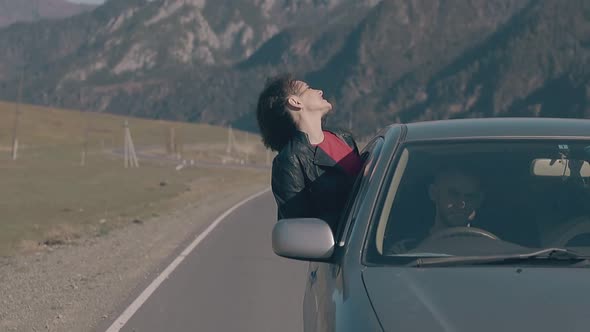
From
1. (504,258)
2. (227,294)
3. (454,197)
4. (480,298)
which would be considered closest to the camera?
(480,298)

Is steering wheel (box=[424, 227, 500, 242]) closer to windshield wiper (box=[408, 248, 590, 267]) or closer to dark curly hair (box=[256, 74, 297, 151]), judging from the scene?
windshield wiper (box=[408, 248, 590, 267])

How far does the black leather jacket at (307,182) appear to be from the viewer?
5305 mm

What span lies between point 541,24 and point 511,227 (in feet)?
164

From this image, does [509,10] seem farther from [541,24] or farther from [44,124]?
[541,24]

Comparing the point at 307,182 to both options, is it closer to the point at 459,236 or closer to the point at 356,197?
the point at 356,197

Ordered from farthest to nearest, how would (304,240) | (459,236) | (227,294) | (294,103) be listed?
1. (227,294)
2. (294,103)
3. (459,236)
4. (304,240)

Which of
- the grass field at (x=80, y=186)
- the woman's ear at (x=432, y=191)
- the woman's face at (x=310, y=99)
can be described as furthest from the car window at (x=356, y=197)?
the grass field at (x=80, y=186)

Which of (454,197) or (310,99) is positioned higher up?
(310,99)

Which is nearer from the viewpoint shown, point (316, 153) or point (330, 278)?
point (330, 278)

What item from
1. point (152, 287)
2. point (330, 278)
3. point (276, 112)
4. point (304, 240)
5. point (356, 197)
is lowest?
point (152, 287)

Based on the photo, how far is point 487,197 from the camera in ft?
16.0

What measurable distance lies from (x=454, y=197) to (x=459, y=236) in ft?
1.39

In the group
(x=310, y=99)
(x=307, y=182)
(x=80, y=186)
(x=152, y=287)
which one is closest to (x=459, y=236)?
(x=307, y=182)

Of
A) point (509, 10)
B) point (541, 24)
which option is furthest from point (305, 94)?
point (509, 10)
